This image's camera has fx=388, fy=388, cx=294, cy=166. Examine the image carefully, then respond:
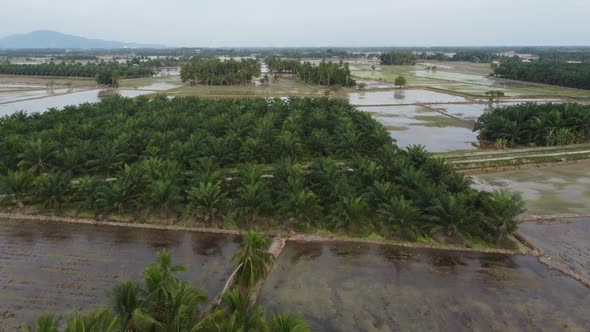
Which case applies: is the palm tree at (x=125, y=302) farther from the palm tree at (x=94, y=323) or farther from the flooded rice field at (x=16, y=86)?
the flooded rice field at (x=16, y=86)

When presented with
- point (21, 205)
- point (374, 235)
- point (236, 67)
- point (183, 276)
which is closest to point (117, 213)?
point (21, 205)

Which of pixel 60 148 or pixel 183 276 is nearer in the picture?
pixel 183 276

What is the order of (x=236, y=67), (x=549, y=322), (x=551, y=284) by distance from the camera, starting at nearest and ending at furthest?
(x=549, y=322) → (x=551, y=284) → (x=236, y=67)

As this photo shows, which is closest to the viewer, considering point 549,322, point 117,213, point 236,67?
point 549,322

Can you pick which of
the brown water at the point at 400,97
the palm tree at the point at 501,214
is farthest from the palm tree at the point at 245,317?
the brown water at the point at 400,97

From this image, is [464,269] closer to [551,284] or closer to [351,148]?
[551,284]

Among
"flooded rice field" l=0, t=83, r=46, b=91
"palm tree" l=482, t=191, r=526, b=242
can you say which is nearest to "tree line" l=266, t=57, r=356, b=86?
"flooded rice field" l=0, t=83, r=46, b=91
